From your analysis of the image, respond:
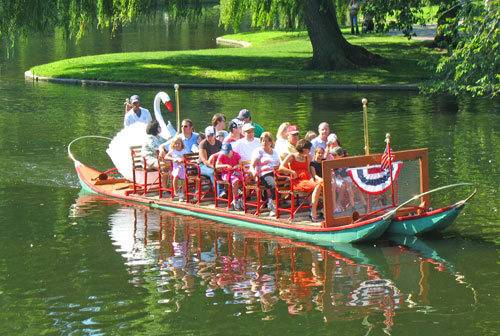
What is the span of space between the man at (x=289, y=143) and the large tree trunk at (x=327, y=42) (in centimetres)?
1998

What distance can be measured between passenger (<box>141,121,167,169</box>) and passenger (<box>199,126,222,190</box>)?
133 cm

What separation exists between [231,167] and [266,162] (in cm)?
76

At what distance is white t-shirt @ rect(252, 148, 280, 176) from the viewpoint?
1454cm

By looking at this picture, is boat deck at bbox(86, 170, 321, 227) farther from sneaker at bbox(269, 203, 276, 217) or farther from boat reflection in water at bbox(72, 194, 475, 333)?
boat reflection in water at bbox(72, 194, 475, 333)

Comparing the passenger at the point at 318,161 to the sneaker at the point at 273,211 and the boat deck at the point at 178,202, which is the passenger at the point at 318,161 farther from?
the sneaker at the point at 273,211

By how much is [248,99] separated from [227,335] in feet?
67.0

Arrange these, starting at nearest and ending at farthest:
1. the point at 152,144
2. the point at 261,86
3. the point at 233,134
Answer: the point at 233,134
the point at 152,144
the point at 261,86

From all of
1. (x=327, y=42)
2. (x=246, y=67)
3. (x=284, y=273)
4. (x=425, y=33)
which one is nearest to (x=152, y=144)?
(x=284, y=273)

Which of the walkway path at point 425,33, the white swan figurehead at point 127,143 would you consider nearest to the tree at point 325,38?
the walkway path at point 425,33

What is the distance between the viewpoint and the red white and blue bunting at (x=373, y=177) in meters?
13.4

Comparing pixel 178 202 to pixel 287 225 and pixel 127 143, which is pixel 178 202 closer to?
pixel 127 143

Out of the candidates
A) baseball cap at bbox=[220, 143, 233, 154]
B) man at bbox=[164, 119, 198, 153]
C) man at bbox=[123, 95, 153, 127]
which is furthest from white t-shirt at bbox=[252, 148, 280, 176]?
man at bbox=[123, 95, 153, 127]

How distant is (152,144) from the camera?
17.0 m

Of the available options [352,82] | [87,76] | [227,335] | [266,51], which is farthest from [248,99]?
[227,335]
